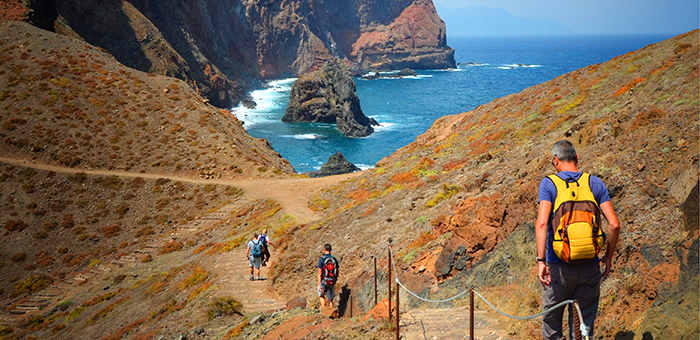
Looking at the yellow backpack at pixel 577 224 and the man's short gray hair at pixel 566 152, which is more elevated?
the man's short gray hair at pixel 566 152

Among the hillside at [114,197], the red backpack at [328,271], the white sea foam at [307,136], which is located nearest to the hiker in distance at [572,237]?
the red backpack at [328,271]

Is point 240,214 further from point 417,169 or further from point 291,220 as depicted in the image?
point 417,169

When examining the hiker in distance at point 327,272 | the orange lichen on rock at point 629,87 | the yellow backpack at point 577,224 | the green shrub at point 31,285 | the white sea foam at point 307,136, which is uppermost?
the orange lichen on rock at point 629,87

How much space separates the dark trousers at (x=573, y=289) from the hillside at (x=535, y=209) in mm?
1024

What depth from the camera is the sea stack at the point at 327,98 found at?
4279 inches

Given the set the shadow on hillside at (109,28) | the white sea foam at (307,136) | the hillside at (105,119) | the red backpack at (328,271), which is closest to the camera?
the red backpack at (328,271)

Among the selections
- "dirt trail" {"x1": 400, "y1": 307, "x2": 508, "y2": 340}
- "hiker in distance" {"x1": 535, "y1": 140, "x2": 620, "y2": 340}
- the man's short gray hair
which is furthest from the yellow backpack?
"dirt trail" {"x1": 400, "y1": 307, "x2": 508, "y2": 340}

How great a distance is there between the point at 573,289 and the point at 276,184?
36.5 metres

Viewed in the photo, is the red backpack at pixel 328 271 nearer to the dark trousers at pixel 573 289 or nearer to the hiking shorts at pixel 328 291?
the hiking shorts at pixel 328 291

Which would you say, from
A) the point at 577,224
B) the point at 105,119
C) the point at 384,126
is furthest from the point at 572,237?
the point at 384,126

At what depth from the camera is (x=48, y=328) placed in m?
26.6

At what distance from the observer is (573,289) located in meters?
6.41

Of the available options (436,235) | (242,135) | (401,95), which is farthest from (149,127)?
(401,95)

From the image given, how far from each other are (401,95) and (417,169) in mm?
129358
